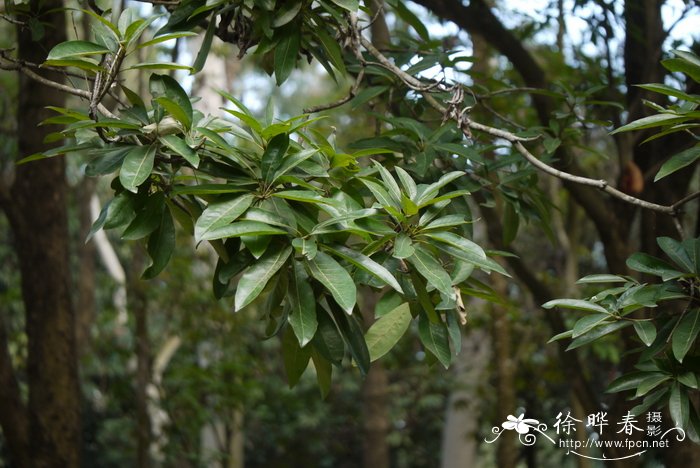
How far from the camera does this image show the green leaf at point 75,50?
6.51 feet

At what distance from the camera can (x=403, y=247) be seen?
1.87 meters

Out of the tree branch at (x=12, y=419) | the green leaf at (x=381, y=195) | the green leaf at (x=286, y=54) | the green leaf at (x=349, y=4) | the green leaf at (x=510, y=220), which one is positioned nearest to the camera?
the green leaf at (x=381, y=195)

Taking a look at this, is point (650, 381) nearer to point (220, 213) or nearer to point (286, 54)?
point (220, 213)

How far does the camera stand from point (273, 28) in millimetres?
2473

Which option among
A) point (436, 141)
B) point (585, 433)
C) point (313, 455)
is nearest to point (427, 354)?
point (436, 141)

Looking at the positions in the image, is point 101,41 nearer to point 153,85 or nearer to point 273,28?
point 153,85

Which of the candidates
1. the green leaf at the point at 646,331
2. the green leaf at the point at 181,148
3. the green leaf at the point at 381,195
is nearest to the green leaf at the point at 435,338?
the green leaf at the point at 381,195

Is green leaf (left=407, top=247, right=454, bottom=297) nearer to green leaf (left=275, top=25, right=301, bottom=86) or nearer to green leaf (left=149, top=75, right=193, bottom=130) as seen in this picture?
green leaf (left=149, top=75, right=193, bottom=130)

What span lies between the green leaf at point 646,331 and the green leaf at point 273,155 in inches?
36.6

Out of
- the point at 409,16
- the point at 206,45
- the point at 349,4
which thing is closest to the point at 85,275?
the point at 409,16

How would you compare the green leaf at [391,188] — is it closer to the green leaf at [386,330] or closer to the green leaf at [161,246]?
the green leaf at [386,330]

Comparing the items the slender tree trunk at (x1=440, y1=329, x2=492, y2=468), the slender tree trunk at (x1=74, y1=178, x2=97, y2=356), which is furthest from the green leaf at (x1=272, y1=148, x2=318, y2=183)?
the slender tree trunk at (x1=74, y1=178, x2=97, y2=356)

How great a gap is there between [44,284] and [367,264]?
2720 mm

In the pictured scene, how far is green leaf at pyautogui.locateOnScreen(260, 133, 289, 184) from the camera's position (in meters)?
1.98
